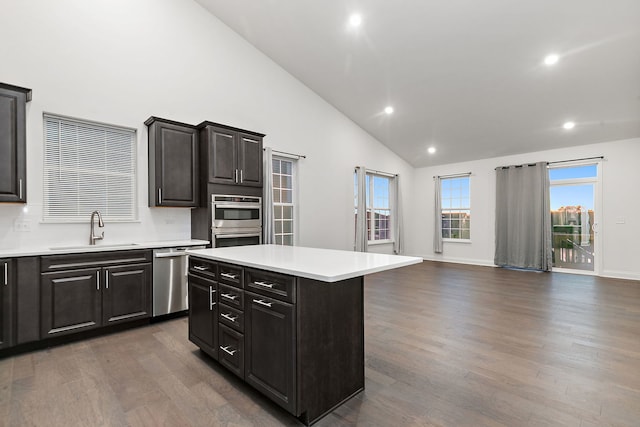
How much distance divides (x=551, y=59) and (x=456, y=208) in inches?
169

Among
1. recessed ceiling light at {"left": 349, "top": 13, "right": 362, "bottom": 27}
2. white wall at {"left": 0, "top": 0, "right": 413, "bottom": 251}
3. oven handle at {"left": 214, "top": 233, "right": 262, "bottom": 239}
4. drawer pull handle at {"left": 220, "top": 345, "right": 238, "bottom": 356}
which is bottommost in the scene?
drawer pull handle at {"left": 220, "top": 345, "right": 238, "bottom": 356}

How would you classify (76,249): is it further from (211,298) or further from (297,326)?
(297,326)

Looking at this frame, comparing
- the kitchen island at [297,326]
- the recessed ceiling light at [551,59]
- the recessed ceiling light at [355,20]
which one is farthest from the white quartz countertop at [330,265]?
the recessed ceiling light at [551,59]

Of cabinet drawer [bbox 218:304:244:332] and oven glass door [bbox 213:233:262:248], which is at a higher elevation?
oven glass door [bbox 213:233:262:248]

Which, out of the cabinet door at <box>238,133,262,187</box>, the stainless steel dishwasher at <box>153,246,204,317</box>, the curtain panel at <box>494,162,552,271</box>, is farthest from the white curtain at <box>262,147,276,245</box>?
the curtain panel at <box>494,162,552,271</box>

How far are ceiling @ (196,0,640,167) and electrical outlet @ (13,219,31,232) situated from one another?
3613 mm

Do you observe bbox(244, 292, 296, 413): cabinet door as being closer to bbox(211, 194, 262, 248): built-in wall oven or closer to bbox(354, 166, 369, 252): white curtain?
bbox(211, 194, 262, 248): built-in wall oven

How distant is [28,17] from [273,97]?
10.2 ft

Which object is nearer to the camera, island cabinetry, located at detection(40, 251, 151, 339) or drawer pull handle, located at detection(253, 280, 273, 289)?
drawer pull handle, located at detection(253, 280, 273, 289)

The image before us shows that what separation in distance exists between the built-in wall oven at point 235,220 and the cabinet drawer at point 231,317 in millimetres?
1842

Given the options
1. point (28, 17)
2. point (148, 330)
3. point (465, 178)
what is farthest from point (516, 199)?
point (28, 17)

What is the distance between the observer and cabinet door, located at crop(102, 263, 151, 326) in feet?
10.2

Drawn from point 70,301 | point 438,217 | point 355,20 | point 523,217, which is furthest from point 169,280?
point 523,217

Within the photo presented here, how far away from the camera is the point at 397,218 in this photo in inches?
315
